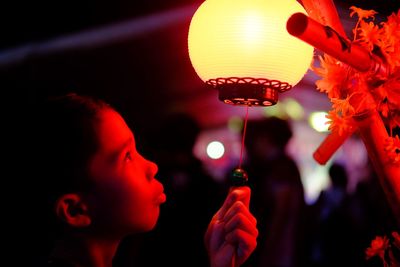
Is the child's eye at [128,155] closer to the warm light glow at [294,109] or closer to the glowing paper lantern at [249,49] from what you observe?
the glowing paper lantern at [249,49]

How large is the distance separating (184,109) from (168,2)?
21.5ft

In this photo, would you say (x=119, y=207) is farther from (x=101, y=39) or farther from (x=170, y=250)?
(x=101, y=39)

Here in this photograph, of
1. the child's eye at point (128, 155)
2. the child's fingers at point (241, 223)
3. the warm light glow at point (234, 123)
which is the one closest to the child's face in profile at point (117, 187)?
the child's eye at point (128, 155)

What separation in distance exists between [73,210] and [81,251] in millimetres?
176

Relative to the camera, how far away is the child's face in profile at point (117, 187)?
70.2 inches

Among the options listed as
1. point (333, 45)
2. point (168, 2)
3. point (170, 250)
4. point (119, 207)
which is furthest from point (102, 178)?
point (168, 2)

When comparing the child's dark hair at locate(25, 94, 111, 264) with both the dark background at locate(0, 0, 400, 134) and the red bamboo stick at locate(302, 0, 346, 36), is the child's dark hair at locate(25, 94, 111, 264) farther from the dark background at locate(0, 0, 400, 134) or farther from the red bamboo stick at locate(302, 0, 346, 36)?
the dark background at locate(0, 0, 400, 134)

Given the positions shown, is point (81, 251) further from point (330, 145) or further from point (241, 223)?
point (330, 145)

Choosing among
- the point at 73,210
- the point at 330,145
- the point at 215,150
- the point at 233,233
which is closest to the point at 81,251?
the point at 73,210

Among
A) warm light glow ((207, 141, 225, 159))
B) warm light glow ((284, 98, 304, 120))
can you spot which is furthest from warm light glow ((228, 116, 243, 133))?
warm light glow ((284, 98, 304, 120))

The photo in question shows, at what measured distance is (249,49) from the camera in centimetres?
206

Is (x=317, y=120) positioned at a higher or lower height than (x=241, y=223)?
lower

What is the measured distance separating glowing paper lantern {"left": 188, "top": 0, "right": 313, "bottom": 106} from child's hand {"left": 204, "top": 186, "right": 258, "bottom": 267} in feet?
1.64

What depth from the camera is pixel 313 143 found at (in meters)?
15.9
